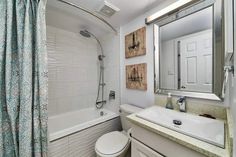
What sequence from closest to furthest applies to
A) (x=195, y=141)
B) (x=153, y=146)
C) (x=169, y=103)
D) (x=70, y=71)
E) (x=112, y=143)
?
(x=195, y=141)
(x=153, y=146)
(x=169, y=103)
(x=112, y=143)
(x=70, y=71)

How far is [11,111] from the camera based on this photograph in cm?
84

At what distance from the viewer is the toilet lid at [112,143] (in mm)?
1165

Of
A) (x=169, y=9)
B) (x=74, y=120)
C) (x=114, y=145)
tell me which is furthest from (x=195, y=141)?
(x=74, y=120)

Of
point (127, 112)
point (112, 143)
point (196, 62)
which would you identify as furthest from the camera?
point (127, 112)

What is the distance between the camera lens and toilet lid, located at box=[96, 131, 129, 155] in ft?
3.82

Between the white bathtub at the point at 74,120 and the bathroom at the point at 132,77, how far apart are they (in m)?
0.02

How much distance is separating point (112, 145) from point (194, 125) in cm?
88

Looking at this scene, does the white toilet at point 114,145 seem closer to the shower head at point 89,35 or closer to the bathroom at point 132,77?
the bathroom at point 132,77

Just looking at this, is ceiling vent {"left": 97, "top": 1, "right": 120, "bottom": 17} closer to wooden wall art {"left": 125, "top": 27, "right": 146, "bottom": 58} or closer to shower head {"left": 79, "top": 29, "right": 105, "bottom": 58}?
wooden wall art {"left": 125, "top": 27, "right": 146, "bottom": 58}

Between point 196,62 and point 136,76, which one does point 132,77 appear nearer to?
point 136,76

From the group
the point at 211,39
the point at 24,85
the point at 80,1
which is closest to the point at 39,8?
the point at 80,1

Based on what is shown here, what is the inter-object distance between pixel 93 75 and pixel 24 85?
1.58 m

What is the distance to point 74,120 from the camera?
6.93 feet

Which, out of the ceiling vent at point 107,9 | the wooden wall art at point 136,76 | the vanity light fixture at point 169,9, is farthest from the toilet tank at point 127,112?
the ceiling vent at point 107,9
